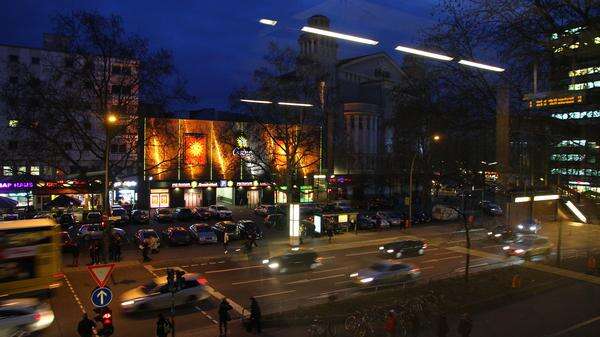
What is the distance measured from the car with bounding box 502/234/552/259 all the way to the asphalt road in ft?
7.32

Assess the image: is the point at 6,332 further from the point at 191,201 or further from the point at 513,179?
the point at 191,201

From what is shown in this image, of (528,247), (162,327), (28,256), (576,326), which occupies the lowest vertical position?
(576,326)

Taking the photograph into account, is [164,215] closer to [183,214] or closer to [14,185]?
[183,214]

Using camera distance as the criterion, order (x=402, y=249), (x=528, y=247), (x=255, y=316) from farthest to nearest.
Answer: (x=402, y=249) < (x=528, y=247) < (x=255, y=316)

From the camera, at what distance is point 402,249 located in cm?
2870

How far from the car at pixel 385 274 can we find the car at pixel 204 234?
1424cm

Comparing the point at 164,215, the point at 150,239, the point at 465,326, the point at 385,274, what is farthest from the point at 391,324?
the point at 164,215

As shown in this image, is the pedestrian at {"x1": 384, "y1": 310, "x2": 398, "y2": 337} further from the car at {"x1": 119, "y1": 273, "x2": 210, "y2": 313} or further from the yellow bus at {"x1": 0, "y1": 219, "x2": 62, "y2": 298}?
the yellow bus at {"x1": 0, "y1": 219, "x2": 62, "y2": 298}

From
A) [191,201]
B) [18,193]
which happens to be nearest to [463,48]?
[191,201]

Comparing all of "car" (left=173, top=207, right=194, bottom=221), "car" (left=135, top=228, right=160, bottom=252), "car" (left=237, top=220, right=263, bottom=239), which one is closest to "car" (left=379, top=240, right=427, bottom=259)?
"car" (left=237, top=220, right=263, bottom=239)

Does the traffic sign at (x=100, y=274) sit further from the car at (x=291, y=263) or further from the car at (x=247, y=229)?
the car at (x=247, y=229)

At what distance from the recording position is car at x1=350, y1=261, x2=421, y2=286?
844 inches

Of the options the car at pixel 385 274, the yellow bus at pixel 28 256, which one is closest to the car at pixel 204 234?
the yellow bus at pixel 28 256

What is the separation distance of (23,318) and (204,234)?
18664mm
